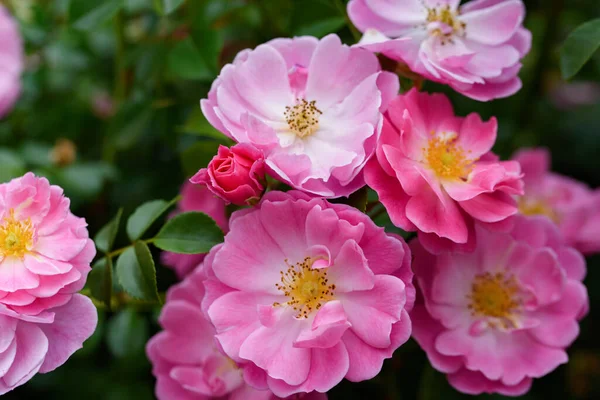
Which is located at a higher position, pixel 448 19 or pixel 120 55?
pixel 448 19

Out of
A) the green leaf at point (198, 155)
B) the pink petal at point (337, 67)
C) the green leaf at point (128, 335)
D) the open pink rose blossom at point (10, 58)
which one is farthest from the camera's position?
the open pink rose blossom at point (10, 58)

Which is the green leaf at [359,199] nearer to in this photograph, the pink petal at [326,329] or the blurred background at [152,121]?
the pink petal at [326,329]

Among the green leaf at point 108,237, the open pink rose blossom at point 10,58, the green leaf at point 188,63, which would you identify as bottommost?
the open pink rose blossom at point 10,58

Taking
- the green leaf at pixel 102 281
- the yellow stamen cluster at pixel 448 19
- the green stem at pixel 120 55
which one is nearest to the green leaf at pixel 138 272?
the green leaf at pixel 102 281

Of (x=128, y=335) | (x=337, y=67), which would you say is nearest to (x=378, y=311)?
(x=337, y=67)

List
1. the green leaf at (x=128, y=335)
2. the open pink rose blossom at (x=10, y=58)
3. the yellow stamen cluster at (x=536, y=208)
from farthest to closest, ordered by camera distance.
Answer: the open pink rose blossom at (x=10, y=58), the yellow stamen cluster at (x=536, y=208), the green leaf at (x=128, y=335)

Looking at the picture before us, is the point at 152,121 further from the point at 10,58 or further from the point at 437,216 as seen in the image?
the point at 437,216
